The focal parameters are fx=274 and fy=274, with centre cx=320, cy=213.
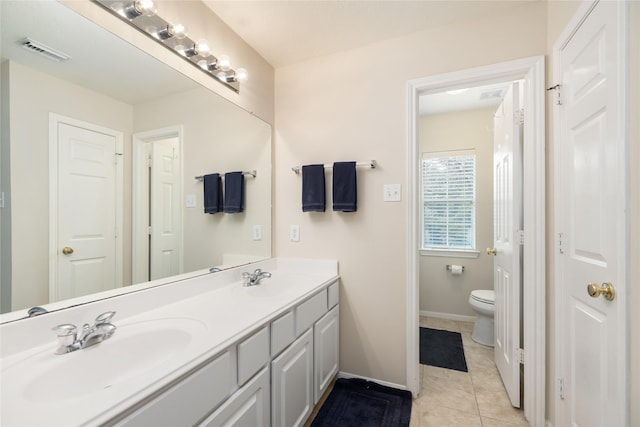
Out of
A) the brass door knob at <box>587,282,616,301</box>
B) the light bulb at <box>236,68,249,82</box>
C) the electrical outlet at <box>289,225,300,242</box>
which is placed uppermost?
the light bulb at <box>236,68,249,82</box>

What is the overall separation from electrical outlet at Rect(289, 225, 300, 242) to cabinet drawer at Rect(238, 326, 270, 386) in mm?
1003

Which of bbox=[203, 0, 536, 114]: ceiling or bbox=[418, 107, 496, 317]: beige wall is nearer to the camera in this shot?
bbox=[203, 0, 536, 114]: ceiling

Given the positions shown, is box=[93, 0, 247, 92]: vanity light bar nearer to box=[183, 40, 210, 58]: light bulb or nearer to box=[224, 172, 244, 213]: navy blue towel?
box=[183, 40, 210, 58]: light bulb

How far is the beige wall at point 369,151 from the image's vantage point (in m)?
1.78

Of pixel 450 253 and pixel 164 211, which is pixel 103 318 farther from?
pixel 450 253

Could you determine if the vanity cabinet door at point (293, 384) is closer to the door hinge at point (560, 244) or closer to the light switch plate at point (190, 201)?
the light switch plate at point (190, 201)

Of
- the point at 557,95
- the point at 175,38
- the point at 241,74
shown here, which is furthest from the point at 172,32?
the point at 557,95

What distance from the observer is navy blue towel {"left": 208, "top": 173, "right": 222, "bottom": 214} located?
1.67m

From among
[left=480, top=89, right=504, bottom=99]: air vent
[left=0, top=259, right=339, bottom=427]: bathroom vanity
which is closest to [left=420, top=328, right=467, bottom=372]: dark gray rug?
[left=0, top=259, right=339, bottom=427]: bathroom vanity

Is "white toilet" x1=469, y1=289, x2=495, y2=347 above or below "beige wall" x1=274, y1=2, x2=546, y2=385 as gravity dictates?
below

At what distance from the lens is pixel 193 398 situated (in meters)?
0.80

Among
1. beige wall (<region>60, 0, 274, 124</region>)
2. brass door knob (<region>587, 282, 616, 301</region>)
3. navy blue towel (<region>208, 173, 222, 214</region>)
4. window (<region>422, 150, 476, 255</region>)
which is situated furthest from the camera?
window (<region>422, 150, 476, 255</region>)

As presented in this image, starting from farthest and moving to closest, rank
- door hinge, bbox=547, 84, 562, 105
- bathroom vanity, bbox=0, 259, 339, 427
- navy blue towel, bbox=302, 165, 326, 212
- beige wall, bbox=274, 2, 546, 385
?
navy blue towel, bbox=302, 165, 326, 212
beige wall, bbox=274, 2, 546, 385
door hinge, bbox=547, 84, 562, 105
bathroom vanity, bbox=0, 259, 339, 427

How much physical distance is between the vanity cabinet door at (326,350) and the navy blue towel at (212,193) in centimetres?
95
